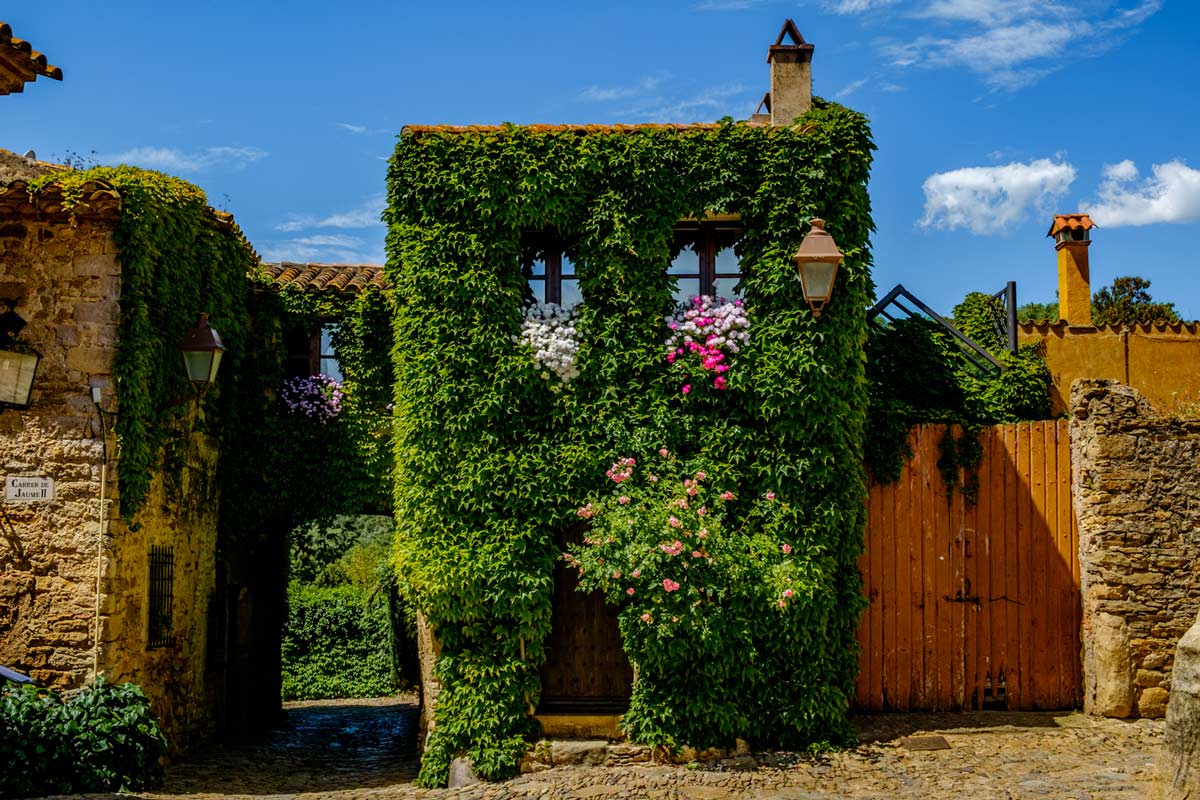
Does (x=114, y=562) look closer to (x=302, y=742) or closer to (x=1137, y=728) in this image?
(x=302, y=742)

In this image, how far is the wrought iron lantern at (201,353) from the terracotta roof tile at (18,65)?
3.82m

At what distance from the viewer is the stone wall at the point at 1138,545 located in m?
9.16

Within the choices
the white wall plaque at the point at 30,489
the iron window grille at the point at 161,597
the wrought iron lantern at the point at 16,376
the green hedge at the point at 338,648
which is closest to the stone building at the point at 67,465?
the white wall plaque at the point at 30,489

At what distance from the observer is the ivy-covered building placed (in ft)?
29.8

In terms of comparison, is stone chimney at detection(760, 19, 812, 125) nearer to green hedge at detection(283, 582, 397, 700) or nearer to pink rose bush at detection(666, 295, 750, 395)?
pink rose bush at detection(666, 295, 750, 395)

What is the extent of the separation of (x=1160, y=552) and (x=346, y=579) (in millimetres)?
20216

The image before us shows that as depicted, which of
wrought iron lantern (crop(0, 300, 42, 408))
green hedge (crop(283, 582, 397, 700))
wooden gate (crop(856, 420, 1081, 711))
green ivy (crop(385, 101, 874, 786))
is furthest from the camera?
green hedge (crop(283, 582, 397, 700))

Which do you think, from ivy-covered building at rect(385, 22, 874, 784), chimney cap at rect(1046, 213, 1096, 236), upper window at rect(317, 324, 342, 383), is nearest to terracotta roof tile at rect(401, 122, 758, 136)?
ivy-covered building at rect(385, 22, 874, 784)

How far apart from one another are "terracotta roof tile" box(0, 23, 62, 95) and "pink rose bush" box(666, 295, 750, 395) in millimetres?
5358

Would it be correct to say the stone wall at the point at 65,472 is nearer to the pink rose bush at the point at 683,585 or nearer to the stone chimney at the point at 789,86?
the pink rose bush at the point at 683,585

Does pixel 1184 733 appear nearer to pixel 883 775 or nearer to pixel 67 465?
pixel 883 775

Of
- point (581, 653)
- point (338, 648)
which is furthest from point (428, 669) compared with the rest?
point (338, 648)

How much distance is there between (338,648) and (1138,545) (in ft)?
47.4

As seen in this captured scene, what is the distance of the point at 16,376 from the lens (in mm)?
8742
